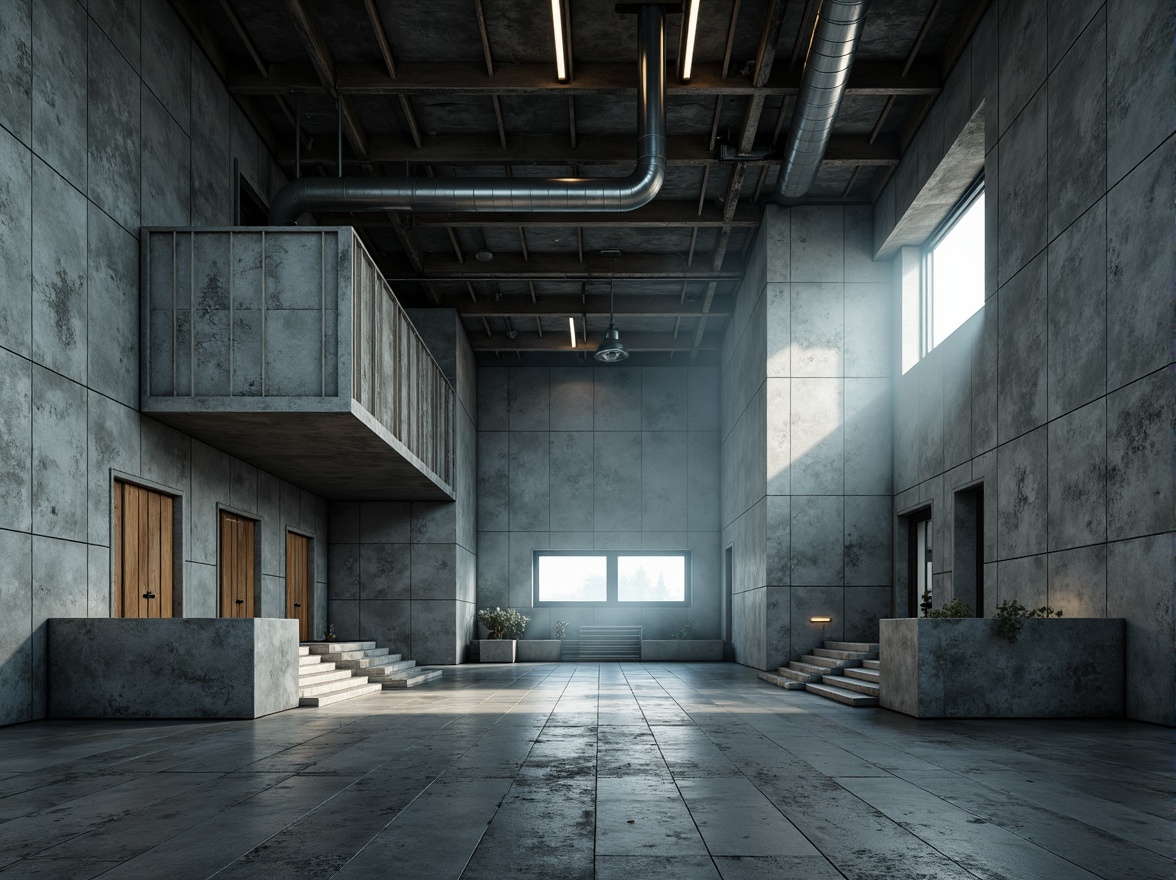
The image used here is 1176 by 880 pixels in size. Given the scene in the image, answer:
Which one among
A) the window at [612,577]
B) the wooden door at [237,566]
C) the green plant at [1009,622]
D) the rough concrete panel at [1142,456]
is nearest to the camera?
the rough concrete panel at [1142,456]

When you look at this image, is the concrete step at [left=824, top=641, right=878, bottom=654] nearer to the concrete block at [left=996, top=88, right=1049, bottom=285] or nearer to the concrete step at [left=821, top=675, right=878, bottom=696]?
the concrete step at [left=821, top=675, right=878, bottom=696]

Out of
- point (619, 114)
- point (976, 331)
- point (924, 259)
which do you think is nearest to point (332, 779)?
point (976, 331)

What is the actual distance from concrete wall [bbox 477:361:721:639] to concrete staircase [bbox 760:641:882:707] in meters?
9.11

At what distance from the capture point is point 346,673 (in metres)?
14.4

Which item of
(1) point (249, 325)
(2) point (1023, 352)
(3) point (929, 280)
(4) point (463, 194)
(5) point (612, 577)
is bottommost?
(5) point (612, 577)

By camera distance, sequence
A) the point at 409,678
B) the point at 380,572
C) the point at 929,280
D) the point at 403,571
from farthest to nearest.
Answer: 1. the point at 403,571
2. the point at 380,572
3. the point at 929,280
4. the point at 409,678

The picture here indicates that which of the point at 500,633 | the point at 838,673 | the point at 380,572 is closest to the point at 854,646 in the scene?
the point at 838,673

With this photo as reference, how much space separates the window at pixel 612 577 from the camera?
82.4ft

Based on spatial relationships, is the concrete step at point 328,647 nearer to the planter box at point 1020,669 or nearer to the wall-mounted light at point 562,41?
the wall-mounted light at point 562,41

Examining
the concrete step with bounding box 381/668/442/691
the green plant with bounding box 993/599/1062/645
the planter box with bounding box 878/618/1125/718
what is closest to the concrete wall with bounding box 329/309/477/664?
the concrete step with bounding box 381/668/442/691

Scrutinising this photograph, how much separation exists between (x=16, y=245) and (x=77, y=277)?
3.08 ft

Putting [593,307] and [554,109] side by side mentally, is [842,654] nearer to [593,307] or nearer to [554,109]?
[554,109]

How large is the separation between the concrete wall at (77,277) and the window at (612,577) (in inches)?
529

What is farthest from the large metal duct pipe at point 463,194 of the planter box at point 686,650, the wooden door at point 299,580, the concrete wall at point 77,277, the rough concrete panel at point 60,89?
the planter box at point 686,650
